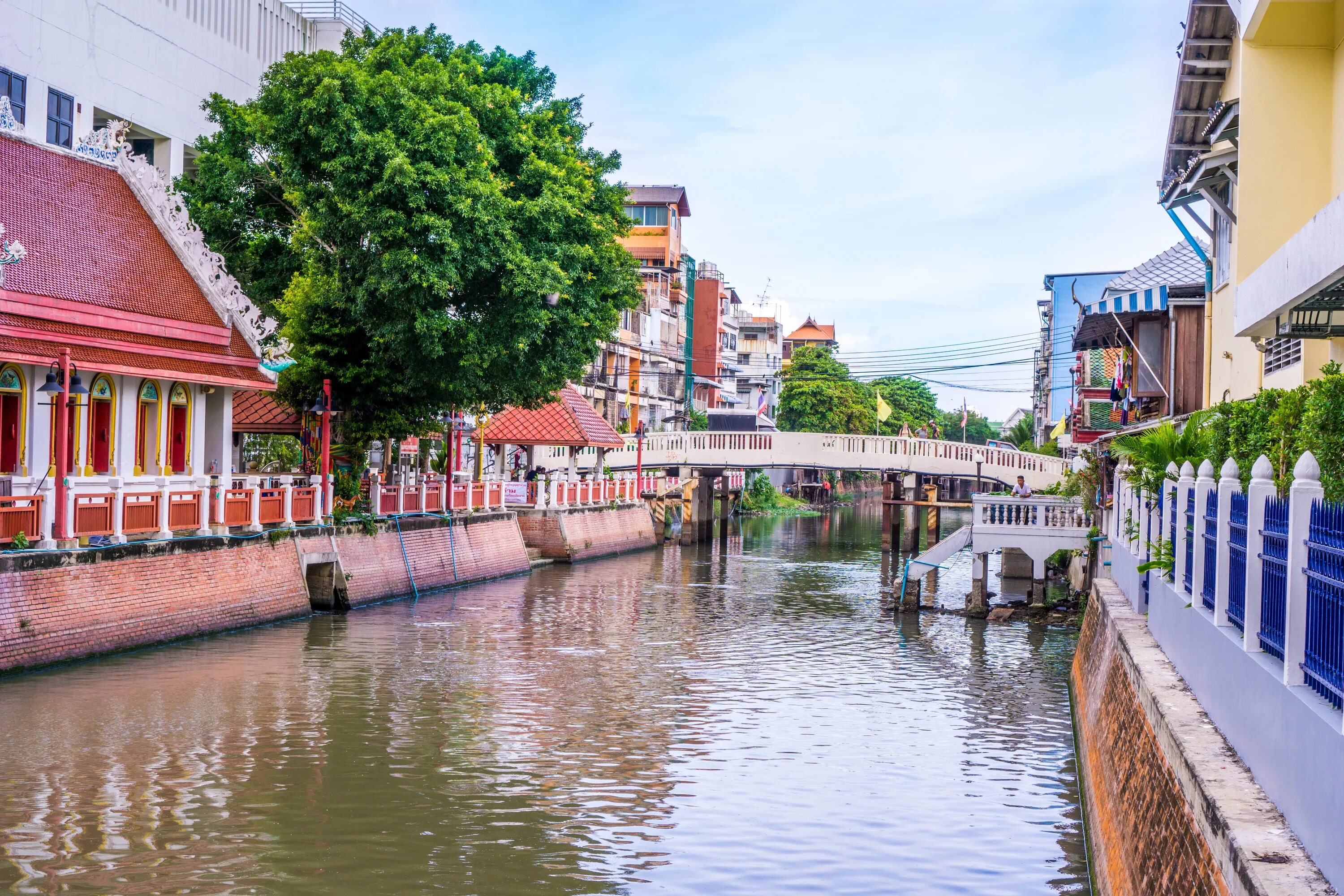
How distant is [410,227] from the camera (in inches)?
920

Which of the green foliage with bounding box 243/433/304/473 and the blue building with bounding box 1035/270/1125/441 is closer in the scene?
the green foliage with bounding box 243/433/304/473

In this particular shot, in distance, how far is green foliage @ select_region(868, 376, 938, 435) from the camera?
96125 millimetres

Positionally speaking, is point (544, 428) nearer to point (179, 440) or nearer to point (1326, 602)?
point (179, 440)

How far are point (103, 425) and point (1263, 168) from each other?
16.7 metres

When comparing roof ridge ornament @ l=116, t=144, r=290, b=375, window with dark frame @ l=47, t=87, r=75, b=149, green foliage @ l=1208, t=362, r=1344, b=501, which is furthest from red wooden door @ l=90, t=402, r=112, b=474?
green foliage @ l=1208, t=362, r=1344, b=501

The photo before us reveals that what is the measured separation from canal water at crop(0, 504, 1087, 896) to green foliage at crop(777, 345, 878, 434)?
187 ft

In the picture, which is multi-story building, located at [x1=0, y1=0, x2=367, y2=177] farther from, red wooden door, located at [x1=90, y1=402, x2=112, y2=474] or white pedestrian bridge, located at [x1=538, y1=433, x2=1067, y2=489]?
white pedestrian bridge, located at [x1=538, y1=433, x2=1067, y2=489]

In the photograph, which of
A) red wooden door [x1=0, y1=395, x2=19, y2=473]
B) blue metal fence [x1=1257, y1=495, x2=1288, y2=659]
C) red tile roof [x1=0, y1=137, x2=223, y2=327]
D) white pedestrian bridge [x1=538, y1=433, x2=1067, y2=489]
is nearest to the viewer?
blue metal fence [x1=1257, y1=495, x2=1288, y2=659]

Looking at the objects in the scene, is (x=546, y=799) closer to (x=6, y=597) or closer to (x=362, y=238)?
(x=6, y=597)

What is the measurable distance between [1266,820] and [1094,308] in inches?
793

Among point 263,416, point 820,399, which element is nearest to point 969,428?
point 820,399

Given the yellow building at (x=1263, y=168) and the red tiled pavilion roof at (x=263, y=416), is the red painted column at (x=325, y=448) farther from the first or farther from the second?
the yellow building at (x=1263, y=168)

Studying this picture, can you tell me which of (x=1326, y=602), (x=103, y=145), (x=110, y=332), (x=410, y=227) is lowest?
(x=1326, y=602)

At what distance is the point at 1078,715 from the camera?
15641 mm
